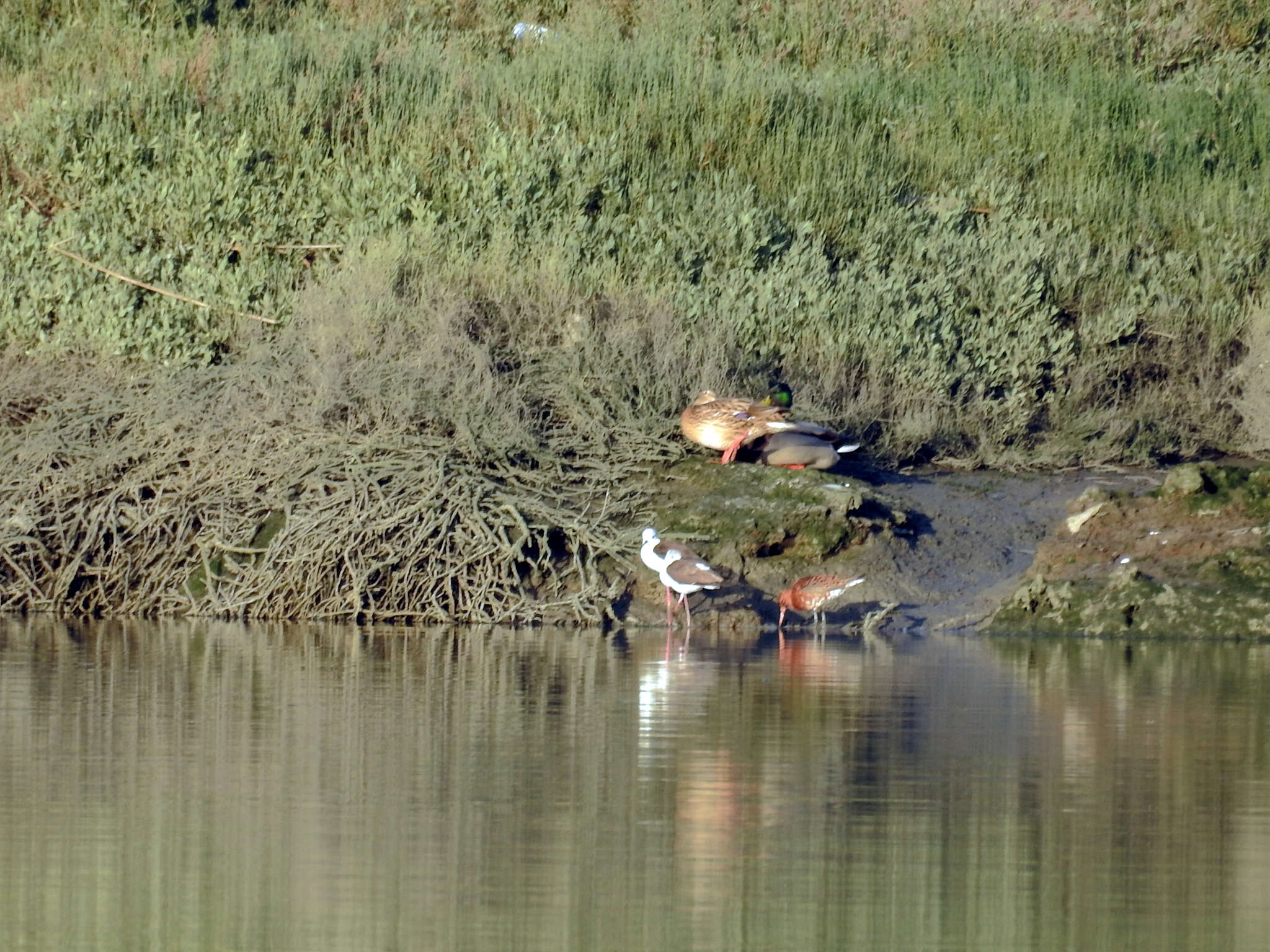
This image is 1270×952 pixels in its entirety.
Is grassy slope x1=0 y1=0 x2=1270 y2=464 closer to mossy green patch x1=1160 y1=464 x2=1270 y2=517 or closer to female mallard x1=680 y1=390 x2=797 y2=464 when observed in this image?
female mallard x1=680 y1=390 x2=797 y2=464

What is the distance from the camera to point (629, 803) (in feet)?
23.0

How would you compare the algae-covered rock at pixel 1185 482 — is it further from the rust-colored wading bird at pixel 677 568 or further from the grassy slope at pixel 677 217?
the rust-colored wading bird at pixel 677 568

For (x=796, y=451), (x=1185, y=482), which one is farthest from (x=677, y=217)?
(x=1185, y=482)

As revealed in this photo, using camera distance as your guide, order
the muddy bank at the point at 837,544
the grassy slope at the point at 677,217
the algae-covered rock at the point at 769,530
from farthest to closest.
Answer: the grassy slope at the point at 677,217 < the algae-covered rock at the point at 769,530 < the muddy bank at the point at 837,544

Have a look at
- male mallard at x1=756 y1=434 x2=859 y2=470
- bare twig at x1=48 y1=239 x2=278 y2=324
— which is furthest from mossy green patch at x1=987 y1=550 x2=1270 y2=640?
bare twig at x1=48 y1=239 x2=278 y2=324

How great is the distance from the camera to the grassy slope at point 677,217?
49.9ft

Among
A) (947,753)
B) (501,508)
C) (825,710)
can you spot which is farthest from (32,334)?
(947,753)

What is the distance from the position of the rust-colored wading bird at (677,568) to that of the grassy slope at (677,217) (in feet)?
6.23

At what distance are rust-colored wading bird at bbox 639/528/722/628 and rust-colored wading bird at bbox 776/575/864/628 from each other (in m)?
0.43

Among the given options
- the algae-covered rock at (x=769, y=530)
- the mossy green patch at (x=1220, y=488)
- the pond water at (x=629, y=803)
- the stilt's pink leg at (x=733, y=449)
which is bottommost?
the pond water at (x=629, y=803)

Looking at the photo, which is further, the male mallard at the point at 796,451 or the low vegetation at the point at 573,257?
the low vegetation at the point at 573,257

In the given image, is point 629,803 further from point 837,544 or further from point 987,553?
point 987,553

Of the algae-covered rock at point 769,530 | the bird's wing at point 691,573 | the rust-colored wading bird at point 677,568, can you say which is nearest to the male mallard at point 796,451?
the algae-covered rock at point 769,530

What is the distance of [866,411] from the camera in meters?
15.0
